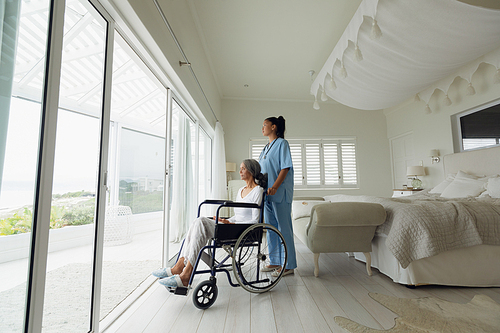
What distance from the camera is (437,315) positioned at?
161cm

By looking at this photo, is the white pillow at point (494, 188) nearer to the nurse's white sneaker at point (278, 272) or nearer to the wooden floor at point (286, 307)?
the wooden floor at point (286, 307)

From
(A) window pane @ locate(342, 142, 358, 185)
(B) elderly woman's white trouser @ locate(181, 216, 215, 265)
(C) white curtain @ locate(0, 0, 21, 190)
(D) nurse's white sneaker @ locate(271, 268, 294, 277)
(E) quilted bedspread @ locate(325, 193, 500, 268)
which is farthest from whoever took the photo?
(A) window pane @ locate(342, 142, 358, 185)

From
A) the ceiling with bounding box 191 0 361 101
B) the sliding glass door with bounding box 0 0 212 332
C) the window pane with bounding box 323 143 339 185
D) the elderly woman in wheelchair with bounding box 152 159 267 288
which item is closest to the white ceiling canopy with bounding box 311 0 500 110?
the ceiling with bounding box 191 0 361 101

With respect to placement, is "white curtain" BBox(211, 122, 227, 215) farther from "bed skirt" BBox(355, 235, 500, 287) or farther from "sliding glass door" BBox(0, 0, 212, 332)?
"bed skirt" BBox(355, 235, 500, 287)

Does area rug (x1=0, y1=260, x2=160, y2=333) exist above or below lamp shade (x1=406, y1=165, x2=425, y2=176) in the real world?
below

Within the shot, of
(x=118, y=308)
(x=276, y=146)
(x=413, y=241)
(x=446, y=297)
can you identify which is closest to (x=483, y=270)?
(x=446, y=297)

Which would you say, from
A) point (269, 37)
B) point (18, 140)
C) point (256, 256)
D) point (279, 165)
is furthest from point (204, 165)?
point (18, 140)

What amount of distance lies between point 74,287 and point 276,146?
1.86m

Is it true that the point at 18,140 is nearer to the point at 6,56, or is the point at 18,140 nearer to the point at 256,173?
the point at 6,56

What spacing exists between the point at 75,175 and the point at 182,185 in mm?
2102

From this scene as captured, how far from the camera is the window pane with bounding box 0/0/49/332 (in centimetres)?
79

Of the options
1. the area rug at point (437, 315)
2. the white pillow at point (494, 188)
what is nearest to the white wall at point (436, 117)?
the white pillow at point (494, 188)

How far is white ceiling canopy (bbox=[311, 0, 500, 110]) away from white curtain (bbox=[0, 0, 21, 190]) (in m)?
2.45

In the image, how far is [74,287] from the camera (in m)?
1.25
